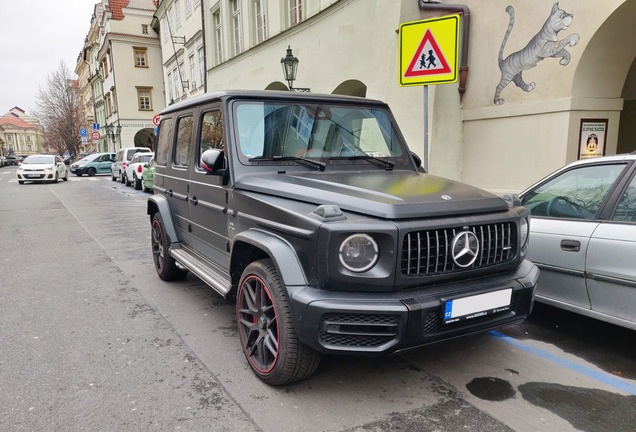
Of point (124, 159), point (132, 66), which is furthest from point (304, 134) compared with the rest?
point (132, 66)

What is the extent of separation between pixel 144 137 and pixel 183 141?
45.0 metres

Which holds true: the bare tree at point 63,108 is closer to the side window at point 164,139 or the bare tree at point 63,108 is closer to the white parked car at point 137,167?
the white parked car at point 137,167

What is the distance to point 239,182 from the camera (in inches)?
135

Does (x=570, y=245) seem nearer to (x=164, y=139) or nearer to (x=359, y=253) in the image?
(x=359, y=253)

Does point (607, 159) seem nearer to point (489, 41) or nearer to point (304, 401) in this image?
point (304, 401)

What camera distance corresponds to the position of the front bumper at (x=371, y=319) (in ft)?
8.13

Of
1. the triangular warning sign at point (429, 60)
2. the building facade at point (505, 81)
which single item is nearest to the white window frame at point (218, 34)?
the building facade at point (505, 81)

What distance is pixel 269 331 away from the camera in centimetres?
299

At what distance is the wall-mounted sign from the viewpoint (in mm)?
6672

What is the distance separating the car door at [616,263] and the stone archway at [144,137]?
149 feet

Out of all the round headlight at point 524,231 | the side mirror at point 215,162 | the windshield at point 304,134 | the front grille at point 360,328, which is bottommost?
the front grille at point 360,328

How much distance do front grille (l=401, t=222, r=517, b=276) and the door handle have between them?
0.94 m

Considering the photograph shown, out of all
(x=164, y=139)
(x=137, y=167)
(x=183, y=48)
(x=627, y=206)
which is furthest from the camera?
(x=183, y=48)

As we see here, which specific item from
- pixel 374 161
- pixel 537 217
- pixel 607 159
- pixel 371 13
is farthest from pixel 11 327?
pixel 371 13
